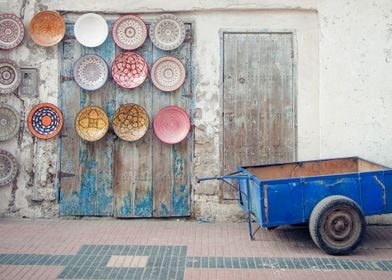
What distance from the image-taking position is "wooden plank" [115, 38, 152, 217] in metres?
8.75

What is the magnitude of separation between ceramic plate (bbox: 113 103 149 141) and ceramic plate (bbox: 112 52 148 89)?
0.34 metres

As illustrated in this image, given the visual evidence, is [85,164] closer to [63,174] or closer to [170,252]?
[63,174]

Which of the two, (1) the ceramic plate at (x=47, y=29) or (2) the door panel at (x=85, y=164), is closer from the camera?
(1) the ceramic plate at (x=47, y=29)

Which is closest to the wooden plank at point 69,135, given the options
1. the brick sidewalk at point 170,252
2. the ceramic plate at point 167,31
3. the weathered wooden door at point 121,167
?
the weathered wooden door at point 121,167

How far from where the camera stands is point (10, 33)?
8.63 m

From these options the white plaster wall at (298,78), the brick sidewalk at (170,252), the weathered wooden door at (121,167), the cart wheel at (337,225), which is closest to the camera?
the brick sidewalk at (170,252)

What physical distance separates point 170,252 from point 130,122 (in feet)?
7.63

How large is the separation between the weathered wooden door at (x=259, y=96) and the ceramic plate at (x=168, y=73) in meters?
0.67

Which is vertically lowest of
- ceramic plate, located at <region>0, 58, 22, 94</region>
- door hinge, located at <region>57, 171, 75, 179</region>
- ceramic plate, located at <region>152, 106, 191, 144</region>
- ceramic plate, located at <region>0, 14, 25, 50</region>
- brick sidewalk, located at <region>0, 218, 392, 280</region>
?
brick sidewalk, located at <region>0, 218, 392, 280</region>

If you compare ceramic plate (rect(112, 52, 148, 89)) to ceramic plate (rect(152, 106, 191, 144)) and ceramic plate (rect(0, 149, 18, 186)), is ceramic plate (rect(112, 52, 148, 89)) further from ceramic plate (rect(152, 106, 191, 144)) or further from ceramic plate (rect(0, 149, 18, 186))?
ceramic plate (rect(0, 149, 18, 186))

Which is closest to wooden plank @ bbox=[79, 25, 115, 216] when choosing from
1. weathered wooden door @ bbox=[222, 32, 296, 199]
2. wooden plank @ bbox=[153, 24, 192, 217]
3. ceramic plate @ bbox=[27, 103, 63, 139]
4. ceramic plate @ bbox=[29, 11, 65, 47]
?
ceramic plate @ bbox=[27, 103, 63, 139]

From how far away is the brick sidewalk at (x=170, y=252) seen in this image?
254 inches

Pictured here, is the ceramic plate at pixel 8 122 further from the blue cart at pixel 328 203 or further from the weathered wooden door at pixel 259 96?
the blue cart at pixel 328 203

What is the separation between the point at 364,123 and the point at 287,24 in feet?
6.07
